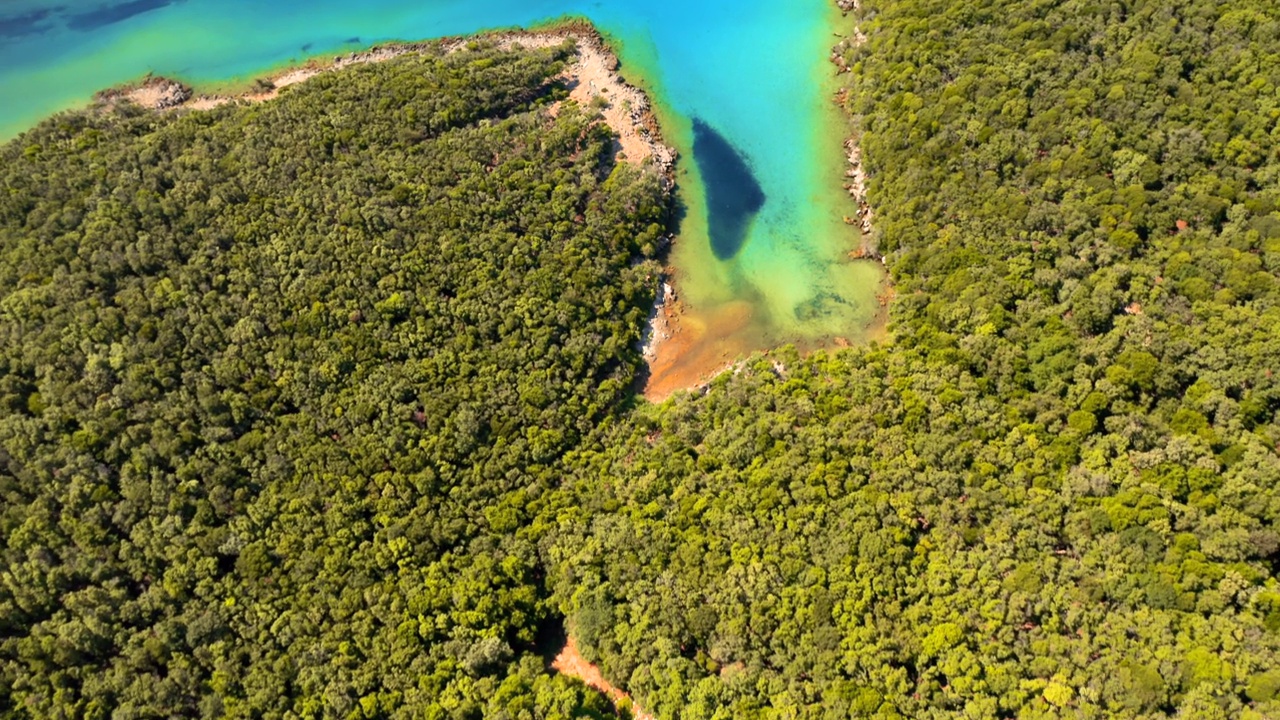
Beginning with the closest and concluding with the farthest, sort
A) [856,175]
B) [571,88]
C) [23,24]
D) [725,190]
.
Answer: [856,175] → [725,190] → [571,88] → [23,24]

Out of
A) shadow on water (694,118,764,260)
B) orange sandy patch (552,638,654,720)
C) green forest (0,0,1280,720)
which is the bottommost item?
orange sandy patch (552,638,654,720)

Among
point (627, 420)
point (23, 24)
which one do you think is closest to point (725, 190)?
point (627, 420)

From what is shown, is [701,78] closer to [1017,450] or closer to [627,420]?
[627,420]

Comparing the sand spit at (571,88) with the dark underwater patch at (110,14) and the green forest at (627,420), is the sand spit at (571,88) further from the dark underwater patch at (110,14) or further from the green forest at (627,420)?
the dark underwater patch at (110,14)

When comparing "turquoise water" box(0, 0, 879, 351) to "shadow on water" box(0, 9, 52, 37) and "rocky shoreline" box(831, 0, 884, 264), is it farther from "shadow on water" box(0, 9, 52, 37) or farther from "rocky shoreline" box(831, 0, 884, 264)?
"rocky shoreline" box(831, 0, 884, 264)

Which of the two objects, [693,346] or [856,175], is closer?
[693,346]

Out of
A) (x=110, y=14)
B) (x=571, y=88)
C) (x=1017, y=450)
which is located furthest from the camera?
(x=110, y=14)

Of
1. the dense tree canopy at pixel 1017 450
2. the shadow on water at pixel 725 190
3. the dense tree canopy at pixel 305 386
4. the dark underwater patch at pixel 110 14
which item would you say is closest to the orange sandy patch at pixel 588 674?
the dense tree canopy at pixel 1017 450

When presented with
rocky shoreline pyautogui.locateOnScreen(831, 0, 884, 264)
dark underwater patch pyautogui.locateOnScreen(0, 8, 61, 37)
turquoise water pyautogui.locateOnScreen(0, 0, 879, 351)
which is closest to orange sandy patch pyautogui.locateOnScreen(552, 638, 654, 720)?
turquoise water pyautogui.locateOnScreen(0, 0, 879, 351)
